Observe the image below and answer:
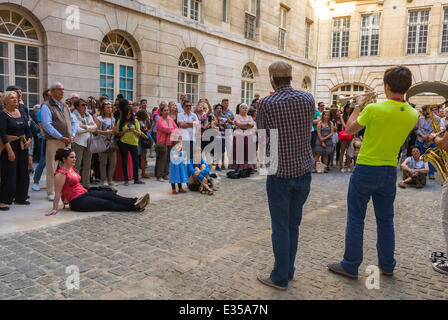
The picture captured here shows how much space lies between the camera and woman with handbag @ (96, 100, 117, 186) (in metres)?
8.12

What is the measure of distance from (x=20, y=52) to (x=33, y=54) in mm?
334

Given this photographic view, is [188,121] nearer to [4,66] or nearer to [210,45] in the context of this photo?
[4,66]

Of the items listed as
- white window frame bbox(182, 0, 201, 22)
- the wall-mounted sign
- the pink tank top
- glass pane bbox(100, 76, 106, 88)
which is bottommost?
the pink tank top

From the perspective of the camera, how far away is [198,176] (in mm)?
7742

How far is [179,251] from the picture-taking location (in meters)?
4.36

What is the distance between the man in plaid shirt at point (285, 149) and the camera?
321 centimetres

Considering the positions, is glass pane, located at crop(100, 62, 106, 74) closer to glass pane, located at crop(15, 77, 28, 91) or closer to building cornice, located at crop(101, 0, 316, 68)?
→ building cornice, located at crop(101, 0, 316, 68)

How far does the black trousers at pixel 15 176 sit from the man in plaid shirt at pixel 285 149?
15.8 ft

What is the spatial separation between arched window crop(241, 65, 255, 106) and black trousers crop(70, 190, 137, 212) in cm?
1381

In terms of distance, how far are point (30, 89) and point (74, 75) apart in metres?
1.29

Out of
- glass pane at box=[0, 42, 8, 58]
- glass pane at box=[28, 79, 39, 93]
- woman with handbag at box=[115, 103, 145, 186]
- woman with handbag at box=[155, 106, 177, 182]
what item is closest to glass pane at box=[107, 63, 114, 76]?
glass pane at box=[28, 79, 39, 93]
